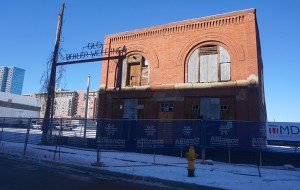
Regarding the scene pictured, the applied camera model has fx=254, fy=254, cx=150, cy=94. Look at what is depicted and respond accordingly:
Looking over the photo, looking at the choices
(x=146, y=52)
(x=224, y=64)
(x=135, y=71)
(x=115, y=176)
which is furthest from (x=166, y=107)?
(x=115, y=176)

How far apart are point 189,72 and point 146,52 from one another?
4.14 m

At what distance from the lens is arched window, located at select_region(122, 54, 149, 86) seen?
20.6 meters

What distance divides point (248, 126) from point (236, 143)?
97cm

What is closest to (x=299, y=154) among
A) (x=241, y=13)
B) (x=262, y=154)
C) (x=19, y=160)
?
(x=262, y=154)

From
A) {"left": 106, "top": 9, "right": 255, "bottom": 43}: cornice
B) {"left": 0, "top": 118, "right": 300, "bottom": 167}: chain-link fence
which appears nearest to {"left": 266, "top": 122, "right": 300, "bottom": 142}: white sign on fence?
{"left": 0, "top": 118, "right": 300, "bottom": 167}: chain-link fence

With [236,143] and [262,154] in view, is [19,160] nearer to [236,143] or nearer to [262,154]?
[236,143]

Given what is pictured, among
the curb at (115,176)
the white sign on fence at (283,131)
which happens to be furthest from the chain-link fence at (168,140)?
the curb at (115,176)

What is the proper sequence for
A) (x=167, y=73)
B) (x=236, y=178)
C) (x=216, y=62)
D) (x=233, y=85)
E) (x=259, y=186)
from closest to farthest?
(x=259, y=186) < (x=236, y=178) < (x=233, y=85) < (x=216, y=62) < (x=167, y=73)

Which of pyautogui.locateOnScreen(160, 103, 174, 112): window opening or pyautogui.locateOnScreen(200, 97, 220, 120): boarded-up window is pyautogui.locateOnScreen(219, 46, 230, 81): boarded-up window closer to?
pyautogui.locateOnScreen(200, 97, 220, 120): boarded-up window

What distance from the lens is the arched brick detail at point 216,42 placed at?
17234mm

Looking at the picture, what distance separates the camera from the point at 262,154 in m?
12.6

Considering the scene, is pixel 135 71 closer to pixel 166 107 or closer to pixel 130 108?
pixel 130 108

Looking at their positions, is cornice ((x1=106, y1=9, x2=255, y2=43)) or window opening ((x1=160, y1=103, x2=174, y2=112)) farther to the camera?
window opening ((x1=160, y1=103, x2=174, y2=112))

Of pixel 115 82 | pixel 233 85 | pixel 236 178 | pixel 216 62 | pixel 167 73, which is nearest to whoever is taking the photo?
pixel 236 178
